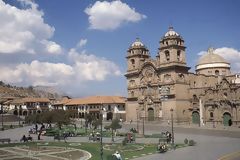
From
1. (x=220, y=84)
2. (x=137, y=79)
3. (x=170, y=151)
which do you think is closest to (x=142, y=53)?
(x=137, y=79)

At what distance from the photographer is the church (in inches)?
2606

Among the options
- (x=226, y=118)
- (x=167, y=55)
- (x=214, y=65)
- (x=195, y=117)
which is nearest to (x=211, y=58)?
(x=214, y=65)

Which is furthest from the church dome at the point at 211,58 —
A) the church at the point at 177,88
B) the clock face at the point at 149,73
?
the clock face at the point at 149,73

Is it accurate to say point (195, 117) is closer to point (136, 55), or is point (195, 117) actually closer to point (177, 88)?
point (177, 88)

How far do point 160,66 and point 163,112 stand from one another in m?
9.85

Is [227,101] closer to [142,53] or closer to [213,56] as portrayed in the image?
[213,56]

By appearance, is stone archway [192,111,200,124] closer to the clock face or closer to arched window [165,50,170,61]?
arched window [165,50,170,61]

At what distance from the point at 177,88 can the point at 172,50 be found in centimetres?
793

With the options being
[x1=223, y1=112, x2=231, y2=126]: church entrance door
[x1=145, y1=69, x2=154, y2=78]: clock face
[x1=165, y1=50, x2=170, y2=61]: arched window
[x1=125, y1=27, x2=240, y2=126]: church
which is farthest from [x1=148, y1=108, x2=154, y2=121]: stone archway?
[x1=223, y1=112, x2=231, y2=126]: church entrance door

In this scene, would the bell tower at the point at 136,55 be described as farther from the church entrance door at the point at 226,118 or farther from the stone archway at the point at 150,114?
the church entrance door at the point at 226,118

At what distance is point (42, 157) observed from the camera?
2861cm

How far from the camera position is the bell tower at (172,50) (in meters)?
71.2

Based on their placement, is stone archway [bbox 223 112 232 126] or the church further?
the church

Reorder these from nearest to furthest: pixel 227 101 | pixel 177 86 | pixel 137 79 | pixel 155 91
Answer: pixel 227 101
pixel 177 86
pixel 155 91
pixel 137 79
